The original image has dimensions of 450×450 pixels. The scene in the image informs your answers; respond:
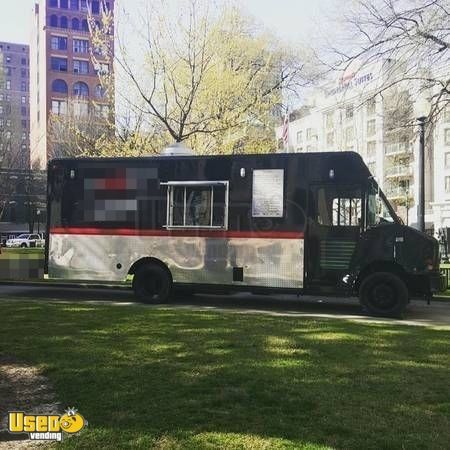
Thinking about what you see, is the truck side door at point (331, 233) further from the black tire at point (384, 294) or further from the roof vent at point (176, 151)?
the roof vent at point (176, 151)

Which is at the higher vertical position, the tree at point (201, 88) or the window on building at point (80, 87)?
the window on building at point (80, 87)

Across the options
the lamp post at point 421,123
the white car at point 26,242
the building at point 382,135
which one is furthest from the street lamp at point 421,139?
the white car at point 26,242

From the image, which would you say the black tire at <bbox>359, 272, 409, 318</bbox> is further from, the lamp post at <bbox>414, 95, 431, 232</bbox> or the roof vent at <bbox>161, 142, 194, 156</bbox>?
the lamp post at <bbox>414, 95, 431, 232</bbox>

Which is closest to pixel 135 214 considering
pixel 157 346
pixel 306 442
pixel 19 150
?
pixel 157 346

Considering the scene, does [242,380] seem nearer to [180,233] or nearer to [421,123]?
[180,233]

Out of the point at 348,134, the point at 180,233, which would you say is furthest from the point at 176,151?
the point at 348,134

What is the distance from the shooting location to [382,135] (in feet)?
94.7

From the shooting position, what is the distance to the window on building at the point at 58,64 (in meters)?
103

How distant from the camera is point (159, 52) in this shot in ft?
68.8

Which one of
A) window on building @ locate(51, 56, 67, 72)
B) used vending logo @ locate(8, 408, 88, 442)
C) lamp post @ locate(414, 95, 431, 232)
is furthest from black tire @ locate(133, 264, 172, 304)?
window on building @ locate(51, 56, 67, 72)

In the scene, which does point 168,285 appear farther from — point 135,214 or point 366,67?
point 366,67

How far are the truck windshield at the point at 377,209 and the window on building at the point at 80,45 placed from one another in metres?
102

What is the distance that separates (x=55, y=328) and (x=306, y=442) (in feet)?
17.9

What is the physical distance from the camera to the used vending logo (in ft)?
14.3
